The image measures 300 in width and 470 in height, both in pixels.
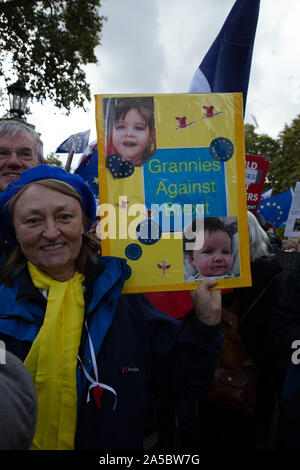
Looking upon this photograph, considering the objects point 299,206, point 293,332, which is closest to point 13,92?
point 299,206

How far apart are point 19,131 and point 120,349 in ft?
5.06

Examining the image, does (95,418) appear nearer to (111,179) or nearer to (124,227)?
(124,227)

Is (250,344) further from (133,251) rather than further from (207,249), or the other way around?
(133,251)

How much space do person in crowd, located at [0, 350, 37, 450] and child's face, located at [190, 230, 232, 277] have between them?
95 cm

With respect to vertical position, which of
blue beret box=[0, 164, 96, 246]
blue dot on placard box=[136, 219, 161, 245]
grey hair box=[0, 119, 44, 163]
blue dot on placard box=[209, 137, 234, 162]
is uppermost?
grey hair box=[0, 119, 44, 163]

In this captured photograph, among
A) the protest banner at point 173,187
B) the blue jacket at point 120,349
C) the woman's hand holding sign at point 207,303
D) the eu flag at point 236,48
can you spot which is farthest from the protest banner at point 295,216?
the blue jacket at point 120,349

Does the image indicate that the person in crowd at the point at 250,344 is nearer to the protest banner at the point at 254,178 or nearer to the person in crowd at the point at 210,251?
the person in crowd at the point at 210,251

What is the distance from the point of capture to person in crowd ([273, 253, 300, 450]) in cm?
173

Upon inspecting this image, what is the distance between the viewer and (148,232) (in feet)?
4.92

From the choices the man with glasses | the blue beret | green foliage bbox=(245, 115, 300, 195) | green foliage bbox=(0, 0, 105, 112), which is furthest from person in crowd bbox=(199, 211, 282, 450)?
green foliage bbox=(245, 115, 300, 195)

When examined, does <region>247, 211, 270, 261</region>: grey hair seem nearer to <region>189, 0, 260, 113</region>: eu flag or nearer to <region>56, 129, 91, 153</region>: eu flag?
<region>189, 0, 260, 113</region>: eu flag

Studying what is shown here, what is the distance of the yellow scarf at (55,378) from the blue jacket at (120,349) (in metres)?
0.03

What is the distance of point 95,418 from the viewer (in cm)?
128
